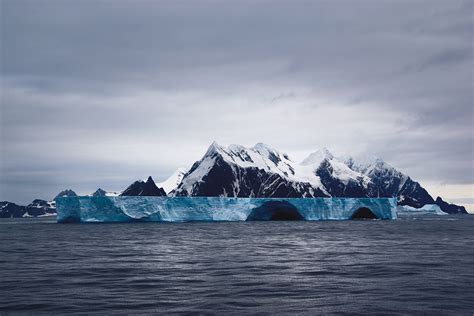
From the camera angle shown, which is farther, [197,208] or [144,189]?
[144,189]

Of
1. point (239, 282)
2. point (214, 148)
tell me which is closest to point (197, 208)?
point (239, 282)

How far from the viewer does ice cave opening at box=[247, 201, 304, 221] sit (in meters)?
76.1

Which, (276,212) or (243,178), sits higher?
(243,178)

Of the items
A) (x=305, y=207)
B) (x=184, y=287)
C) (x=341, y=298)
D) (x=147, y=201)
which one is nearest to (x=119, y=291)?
(x=184, y=287)

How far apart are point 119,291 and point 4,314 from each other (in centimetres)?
373

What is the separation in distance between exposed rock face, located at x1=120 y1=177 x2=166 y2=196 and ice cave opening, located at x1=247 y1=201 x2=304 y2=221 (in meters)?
39.7

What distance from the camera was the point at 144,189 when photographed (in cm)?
12112

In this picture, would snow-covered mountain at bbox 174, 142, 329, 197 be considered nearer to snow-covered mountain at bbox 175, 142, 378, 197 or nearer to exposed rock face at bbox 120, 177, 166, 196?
snow-covered mountain at bbox 175, 142, 378, 197

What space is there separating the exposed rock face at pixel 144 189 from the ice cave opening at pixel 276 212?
1565 inches

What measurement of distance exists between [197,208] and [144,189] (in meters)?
53.1

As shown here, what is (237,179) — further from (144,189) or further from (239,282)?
(239,282)

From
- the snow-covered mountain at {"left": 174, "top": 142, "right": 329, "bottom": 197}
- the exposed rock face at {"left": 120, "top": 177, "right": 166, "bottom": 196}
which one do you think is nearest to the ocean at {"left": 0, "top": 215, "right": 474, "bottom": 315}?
the exposed rock face at {"left": 120, "top": 177, "right": 166, "bottom": 196}

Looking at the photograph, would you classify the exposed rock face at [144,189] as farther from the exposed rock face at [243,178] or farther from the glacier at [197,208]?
the glacier at [197,208]

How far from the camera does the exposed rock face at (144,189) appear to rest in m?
121
